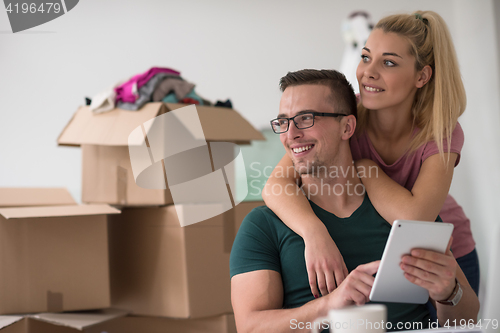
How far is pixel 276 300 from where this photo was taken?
1003 mm

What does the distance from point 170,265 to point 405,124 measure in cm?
102

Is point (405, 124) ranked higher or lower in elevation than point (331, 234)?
higher

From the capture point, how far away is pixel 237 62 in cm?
294

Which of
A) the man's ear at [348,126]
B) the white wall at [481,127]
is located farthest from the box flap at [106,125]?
the white wall at [481,127]

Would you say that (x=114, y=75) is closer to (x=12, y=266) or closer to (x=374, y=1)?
(x=12, y=266)

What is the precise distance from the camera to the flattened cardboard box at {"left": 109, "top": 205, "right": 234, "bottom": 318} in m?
1.65

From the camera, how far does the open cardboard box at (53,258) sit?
1578mm

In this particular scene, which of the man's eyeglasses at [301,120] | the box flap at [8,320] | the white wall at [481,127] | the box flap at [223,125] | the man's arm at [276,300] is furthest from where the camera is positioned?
the white wall at [481,127]

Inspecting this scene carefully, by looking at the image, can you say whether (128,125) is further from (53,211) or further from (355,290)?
(355,290)

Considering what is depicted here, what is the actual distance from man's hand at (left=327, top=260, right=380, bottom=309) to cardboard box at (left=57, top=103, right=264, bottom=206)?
3.07ft

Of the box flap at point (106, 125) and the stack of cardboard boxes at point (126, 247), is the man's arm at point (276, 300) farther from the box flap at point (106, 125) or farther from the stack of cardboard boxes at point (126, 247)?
the box flap at point (106, 125)

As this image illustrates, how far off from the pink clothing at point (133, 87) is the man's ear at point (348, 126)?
2.91 feet

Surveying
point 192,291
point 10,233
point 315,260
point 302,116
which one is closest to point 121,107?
point 10,233

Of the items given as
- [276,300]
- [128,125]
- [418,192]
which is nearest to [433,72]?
[418,192]
